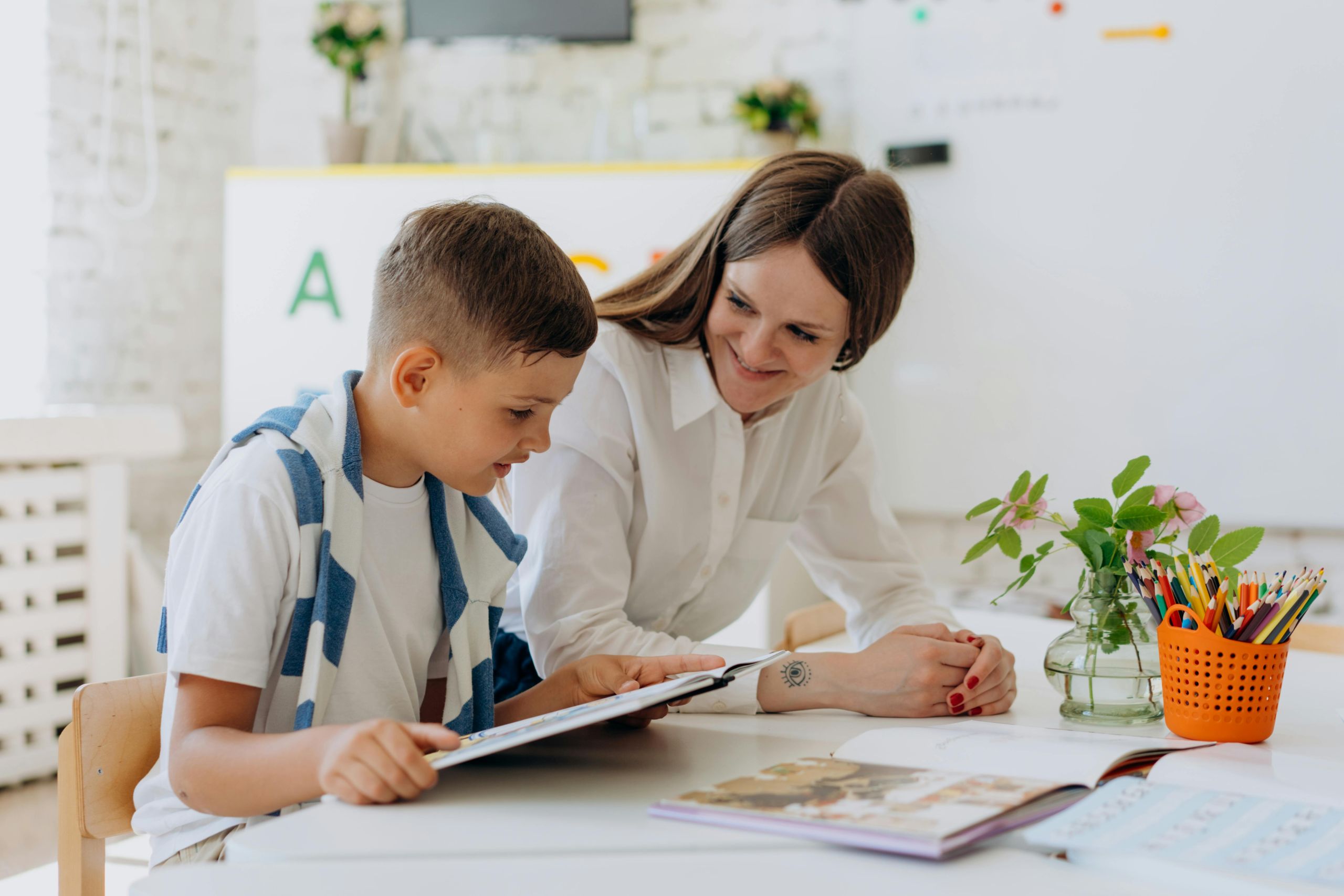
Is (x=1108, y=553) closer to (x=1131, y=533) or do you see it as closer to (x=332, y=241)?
(x=1131, y=533)

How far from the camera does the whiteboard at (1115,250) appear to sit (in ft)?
9.26

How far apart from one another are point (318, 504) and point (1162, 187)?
8.33 ft

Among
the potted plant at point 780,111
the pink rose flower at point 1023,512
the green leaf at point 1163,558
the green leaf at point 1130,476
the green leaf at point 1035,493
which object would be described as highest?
the potted plant at point 780,111

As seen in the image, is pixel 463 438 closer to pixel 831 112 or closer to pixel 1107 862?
pixel 1107 862

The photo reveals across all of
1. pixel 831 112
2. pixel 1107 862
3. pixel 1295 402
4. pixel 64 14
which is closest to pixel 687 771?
pixel 1107 862

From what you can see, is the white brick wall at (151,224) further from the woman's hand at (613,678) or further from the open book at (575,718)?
the open book at (575,718)

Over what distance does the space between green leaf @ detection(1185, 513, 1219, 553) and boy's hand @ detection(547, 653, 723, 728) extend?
0.44m

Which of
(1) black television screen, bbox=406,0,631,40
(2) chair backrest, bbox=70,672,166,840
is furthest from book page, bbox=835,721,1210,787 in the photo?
(1) black television screen, bbox=406,0,631,40

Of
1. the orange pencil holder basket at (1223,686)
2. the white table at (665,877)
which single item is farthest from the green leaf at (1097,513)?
the white table at (665,877)

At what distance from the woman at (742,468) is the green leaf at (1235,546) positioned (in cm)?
22

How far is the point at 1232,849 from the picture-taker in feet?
2.34

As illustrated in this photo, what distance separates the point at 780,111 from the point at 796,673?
2406 millimetres

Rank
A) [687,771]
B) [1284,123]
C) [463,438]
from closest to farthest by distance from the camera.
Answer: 1. [687,771]
2. [463,438]
3. [1284,123]

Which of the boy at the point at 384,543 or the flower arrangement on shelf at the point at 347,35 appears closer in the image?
the boy at the point at 384,543
